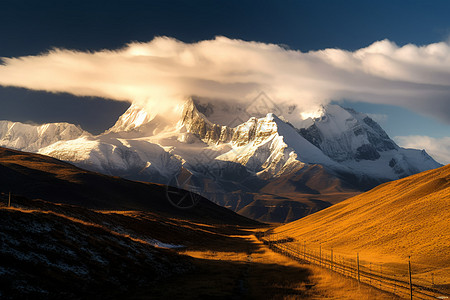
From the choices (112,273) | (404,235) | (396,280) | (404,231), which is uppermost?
(404,231)

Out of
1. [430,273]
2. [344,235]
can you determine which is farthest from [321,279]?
[344,235]

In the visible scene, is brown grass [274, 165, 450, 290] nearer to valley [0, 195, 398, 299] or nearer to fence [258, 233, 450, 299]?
fence [258, 233, 450, 299]

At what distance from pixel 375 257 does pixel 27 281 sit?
5653 centimetres

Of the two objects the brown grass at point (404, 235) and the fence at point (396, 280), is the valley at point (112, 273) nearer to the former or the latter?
the fence at point (396, 280)

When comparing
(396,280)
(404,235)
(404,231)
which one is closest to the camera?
(396,280)

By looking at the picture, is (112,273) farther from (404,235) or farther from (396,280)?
(404,235)

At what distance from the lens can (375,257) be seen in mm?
68312

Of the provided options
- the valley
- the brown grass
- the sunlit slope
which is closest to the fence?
the brown grass

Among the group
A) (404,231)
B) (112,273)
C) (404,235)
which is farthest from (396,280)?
(112,273)

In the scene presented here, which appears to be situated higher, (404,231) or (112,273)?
(404,231)

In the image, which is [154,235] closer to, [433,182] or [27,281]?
[27,281]

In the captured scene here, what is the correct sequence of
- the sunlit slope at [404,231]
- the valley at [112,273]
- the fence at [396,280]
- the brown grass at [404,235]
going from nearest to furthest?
the valley at [112,273] < the fence at [396,280] < the brown grass at [404,235] < the sunlit slope at [404,231]

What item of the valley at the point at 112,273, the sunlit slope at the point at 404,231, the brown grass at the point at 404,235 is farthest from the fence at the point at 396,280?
the sunlit slope at the point at 404,231

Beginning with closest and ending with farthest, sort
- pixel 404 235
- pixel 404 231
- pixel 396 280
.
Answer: pixel 396 280 < pixel 404 235 < pixel 404 231
